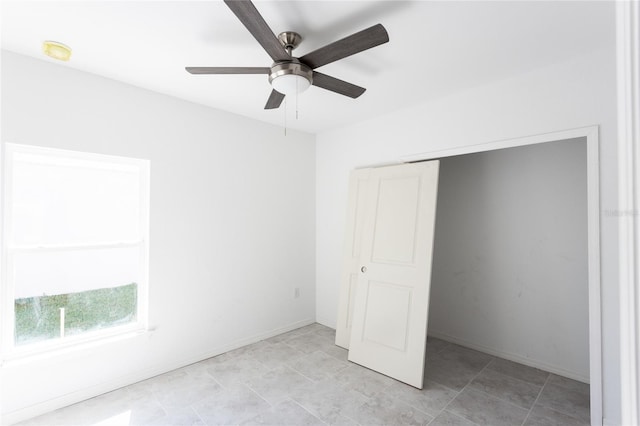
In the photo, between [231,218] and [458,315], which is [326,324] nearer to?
[458,315]

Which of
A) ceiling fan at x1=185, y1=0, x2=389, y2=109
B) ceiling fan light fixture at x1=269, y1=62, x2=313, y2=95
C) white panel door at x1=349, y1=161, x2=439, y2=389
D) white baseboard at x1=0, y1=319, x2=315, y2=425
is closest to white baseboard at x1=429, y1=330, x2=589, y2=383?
white panel door at x1=349, y1=161, x2=439, y2=389

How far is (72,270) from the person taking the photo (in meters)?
2.55

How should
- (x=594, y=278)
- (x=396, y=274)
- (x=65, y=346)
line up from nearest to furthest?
(x=594, y=278)
(x=65, y=346)
(x=396, y=274)

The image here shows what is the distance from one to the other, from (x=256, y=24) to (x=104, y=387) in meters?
2.95

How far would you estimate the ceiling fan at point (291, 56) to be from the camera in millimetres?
1469

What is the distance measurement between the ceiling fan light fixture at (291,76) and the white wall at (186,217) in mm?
1554

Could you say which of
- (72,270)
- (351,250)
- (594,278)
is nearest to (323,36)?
(351,250)

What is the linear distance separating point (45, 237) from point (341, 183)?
2922mm

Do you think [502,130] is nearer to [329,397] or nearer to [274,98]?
[274,98]

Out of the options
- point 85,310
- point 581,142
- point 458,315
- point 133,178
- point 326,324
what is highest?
point 581,142

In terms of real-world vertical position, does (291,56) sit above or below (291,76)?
above

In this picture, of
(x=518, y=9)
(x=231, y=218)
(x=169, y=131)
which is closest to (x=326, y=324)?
(x=231, y=218)

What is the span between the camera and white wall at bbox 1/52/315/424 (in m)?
2.31

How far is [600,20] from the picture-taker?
6.11 feet
